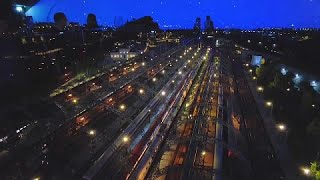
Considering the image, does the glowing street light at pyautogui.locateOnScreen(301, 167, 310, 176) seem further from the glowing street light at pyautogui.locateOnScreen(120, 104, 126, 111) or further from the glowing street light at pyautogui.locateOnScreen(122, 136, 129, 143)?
the glowing street light at pyautogui.locateOnScreen(120, 104, 126, 111)

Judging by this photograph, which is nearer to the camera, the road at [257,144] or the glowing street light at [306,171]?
the glowing street light at [306,171]

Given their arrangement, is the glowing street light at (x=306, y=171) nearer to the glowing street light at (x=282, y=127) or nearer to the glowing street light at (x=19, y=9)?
the glowing street light at (x=282, y=127)

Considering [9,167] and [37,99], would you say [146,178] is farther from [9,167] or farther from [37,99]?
[37,99]

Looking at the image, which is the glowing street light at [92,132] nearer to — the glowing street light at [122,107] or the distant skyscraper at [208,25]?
the glowing street light at [122,107]


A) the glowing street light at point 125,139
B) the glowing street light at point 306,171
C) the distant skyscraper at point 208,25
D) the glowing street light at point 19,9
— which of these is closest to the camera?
the glowing street light at point 306,171

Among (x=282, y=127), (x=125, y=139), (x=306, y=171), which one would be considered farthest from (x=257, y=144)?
(x=125, y=139)

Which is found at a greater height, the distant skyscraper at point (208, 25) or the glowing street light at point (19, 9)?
the glowing street light at point (19, 9)

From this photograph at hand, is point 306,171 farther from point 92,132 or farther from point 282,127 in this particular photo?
point 92,132

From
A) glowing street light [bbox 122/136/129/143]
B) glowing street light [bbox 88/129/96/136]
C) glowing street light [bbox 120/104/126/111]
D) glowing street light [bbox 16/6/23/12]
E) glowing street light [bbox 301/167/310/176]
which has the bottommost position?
glowing street light [bbox 120/104/126/111]

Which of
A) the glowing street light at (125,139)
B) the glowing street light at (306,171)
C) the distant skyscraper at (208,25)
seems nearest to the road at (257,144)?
the glowing street light at (306,171)

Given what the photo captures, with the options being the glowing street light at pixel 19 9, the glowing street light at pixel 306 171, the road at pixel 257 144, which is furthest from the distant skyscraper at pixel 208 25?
the glowing street light at pixel 306 171

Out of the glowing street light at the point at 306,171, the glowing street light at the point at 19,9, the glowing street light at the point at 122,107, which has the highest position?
the glowing street light at the point at 19,9

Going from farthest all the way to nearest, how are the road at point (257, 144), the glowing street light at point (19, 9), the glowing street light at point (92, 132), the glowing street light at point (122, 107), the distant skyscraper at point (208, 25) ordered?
the distant skyscraper at point (208, 25)
the glowing street light at point (19, 9)
the glowing street light at point (122, 107)
the glowing street light at point (92, 132)
the road at point (257, 144)

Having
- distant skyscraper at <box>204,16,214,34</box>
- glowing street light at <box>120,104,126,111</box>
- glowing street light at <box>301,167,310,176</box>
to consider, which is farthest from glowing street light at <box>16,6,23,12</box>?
distant skyscraper at <box>204,16,214,34</box>
